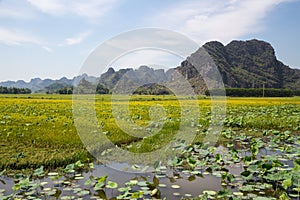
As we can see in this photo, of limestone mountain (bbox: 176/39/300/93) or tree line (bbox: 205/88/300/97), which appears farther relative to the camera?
limestone mountain (bbox: 176/39/300/93)

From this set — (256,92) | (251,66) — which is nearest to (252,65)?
(251,66)

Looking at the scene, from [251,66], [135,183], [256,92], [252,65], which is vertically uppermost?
[252,65]

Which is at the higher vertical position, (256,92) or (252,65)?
(252,65)

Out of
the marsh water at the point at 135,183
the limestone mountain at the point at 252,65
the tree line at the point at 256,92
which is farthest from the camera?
the limestone mountain at the point at 252,65

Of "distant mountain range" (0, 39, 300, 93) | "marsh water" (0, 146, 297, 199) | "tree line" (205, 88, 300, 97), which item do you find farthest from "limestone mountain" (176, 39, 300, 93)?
"marsh water" (0, 146, 297, 199)

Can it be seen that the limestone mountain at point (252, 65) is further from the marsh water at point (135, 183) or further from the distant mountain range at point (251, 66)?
the marsh water at point (135, 183)

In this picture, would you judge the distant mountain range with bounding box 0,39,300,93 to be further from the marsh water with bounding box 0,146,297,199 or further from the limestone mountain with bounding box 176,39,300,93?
the marsh water with bounding box 0,146,297,199

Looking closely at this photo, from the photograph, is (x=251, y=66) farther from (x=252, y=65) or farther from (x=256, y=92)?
(x=256, y=92)

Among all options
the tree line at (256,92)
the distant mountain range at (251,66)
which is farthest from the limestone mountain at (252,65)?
the tree line at (256,92)

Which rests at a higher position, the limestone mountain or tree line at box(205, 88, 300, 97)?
the limestone mountain

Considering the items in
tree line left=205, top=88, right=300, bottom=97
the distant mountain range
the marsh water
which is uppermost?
the distant mountain range

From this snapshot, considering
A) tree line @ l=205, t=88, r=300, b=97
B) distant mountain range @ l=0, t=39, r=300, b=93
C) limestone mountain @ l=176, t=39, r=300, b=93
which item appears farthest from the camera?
limestone mountain @ l=176, t=39, r=300, b=93

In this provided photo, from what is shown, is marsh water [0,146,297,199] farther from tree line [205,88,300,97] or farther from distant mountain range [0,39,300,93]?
distant mountain range [0,39,300,93]

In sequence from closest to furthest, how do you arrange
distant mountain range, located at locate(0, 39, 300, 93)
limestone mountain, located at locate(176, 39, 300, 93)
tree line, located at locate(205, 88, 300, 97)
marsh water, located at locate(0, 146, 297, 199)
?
marsh water, located at locate(0, 146, 297, 199), tree line, located at locate(205, 88, 300, 97), distant mountain range, located at locate(0, 39, 300, 93), limestone mountain, located at locate(176, 39, 300, 93)
